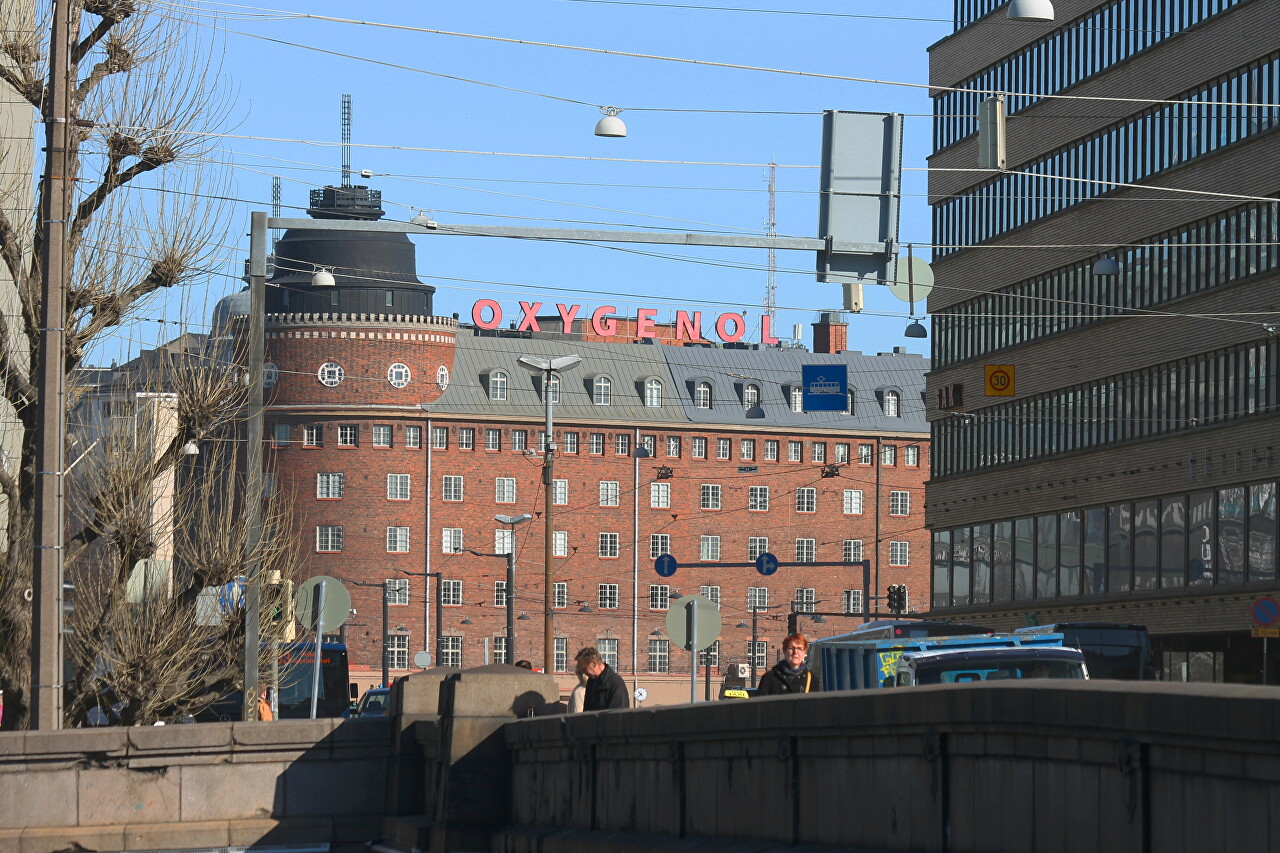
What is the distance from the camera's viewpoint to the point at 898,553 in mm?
123000

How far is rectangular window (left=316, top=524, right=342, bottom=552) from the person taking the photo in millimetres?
112312

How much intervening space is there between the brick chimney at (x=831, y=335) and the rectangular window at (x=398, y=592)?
3303 cm

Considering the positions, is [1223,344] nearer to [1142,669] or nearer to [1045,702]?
[1142,669]

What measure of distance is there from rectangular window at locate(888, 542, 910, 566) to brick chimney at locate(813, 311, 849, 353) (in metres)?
13.8

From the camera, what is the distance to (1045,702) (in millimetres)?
7961

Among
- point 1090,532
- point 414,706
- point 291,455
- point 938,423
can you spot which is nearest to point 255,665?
point 414,706

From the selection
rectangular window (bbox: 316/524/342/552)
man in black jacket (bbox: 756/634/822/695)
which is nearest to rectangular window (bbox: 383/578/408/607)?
rectangular window (bbox: 316/524/342/552)

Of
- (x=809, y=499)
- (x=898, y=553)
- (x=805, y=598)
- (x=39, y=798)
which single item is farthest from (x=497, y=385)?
(x=39, y=798)

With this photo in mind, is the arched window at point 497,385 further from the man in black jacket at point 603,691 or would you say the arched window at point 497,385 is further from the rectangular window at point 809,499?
the man in black jacket at point 603,691

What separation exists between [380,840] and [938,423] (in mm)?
54172

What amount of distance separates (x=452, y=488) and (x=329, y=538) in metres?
7.21

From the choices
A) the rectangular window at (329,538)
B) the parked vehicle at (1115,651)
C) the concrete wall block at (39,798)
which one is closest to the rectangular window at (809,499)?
the rectangular window at (329,538)

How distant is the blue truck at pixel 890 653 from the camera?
68.2 feet

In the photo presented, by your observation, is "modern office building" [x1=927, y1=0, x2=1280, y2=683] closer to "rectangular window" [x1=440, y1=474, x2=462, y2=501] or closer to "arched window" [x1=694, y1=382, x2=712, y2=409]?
"rectangular window" [x1=440, y1=474, x2=462, y2=501]
